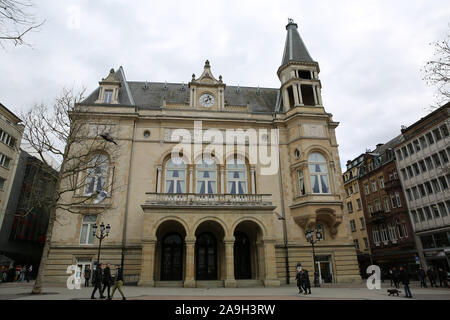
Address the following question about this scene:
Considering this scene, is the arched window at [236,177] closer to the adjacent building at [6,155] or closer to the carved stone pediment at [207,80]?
the carved stone pediment at [207,80]

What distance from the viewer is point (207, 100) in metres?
30.2

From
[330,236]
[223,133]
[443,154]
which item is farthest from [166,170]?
[443,154]

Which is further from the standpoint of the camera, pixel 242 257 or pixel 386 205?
pixel 386 205

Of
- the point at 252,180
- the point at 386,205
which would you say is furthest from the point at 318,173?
the point at 386,205

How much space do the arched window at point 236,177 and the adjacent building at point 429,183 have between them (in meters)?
23.2

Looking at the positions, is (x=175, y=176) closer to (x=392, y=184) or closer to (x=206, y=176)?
(x=206, y=176)

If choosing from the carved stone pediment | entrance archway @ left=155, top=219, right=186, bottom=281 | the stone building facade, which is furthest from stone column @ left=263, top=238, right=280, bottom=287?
the carved stone pediment

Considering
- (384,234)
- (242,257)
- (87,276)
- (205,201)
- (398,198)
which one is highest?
(398,198)

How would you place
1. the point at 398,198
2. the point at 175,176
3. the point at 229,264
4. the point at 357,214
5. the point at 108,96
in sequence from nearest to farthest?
the point at 229,264
the point at 175,176
the point at 108,96
the point at 398,198
the point at 357,214

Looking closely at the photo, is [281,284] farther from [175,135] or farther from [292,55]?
[292,55]

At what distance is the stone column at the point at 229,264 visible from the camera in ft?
70.8

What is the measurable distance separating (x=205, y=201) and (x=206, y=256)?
5621 millimetres

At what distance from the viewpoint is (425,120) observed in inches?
1421

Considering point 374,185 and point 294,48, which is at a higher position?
point 294,48
